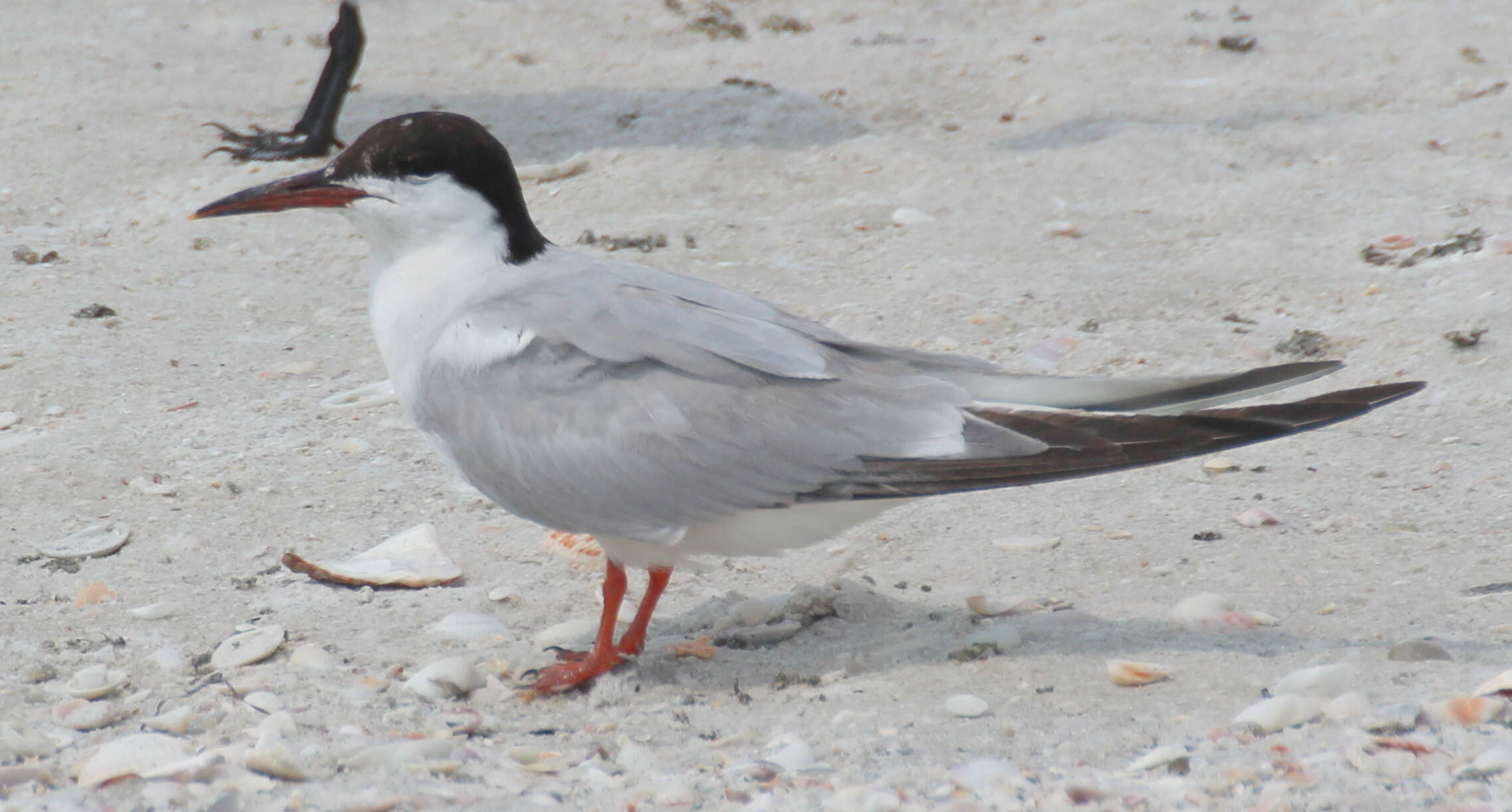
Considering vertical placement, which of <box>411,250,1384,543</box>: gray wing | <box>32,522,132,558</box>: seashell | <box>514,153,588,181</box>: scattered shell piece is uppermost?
<box>411,250,1384,543</box>: gray wing

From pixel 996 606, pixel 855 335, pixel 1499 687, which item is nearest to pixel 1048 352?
pixel 855 335

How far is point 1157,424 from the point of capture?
7.49 feet

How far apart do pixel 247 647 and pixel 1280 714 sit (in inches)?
69.0

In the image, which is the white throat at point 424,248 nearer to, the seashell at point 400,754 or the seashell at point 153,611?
the seashell at point 153,611

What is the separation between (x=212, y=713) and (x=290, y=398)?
160 centimetres

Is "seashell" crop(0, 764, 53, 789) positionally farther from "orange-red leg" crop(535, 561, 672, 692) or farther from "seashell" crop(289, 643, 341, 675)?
"orange-red leg" crop(535, 561, 672, 692)

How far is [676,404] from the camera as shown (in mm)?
2537

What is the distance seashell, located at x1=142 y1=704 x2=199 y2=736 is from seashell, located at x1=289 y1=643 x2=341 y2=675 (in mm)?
246

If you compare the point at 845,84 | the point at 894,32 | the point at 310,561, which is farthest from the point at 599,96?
the point at 310,561

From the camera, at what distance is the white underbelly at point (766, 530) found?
8.40 feet

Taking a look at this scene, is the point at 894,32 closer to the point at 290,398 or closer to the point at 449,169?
the point at 290,398

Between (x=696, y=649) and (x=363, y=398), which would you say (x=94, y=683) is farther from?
(x=363, y=398)

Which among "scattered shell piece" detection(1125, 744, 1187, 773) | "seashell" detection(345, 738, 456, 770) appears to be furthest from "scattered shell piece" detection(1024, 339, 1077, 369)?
"seashell" detection(345, 738, 456, 770)

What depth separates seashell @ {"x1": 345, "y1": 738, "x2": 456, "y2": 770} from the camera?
2.22m
